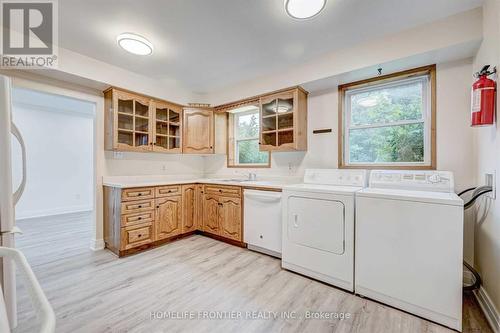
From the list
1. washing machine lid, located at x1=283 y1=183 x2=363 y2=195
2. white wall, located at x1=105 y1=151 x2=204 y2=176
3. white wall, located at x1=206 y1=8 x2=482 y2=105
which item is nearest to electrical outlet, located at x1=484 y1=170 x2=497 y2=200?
washing machine lid, located at x1=283 y1=183 x2=363 y2=195

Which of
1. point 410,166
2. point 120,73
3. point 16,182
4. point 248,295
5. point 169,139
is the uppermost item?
point 120,73

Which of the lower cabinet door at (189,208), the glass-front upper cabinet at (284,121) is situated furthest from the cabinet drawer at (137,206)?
the glass-front upper cabinet at (284,121)

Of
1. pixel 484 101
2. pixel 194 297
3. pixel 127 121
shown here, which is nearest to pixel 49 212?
pixel 127 121

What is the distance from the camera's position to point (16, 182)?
14.2 feet

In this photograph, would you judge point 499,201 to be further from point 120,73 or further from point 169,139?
point 120,73

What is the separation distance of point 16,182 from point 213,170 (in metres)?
3.96

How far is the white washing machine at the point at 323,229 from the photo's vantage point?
6.64ft

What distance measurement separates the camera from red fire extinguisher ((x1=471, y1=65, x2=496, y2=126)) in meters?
1.58

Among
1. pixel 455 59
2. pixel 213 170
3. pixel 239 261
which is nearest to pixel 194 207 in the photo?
pixel 213 170

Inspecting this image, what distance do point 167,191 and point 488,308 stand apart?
3452 mm

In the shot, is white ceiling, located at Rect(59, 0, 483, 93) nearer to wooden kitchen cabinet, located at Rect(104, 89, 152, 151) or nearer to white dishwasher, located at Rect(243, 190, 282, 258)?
wooden kitchen cabinet, located at Rect(104, 89, 152, 151)

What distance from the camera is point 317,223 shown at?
2193mm

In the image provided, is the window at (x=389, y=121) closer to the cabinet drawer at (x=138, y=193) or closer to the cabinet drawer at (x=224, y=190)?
the cabinet drawer at (x=224, y=190)

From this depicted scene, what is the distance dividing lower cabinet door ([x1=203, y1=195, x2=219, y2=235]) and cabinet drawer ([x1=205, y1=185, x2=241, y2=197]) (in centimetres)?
10
